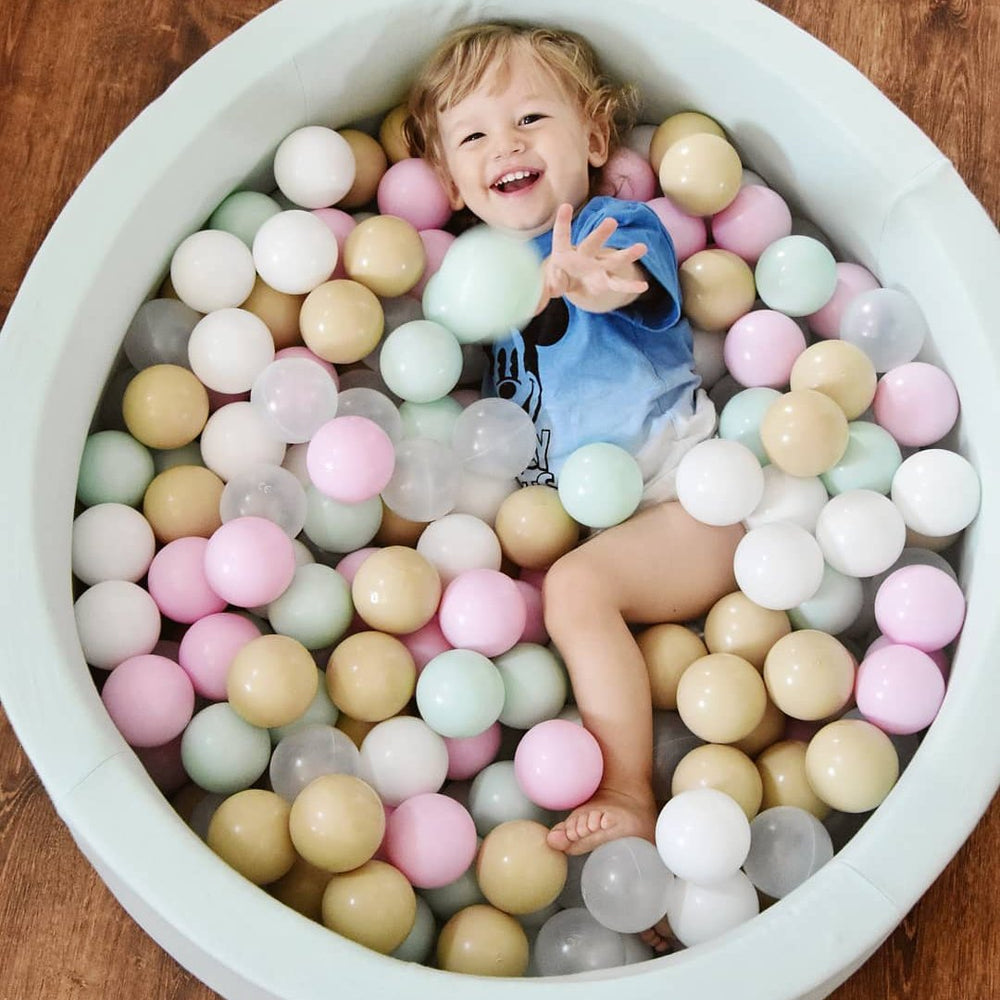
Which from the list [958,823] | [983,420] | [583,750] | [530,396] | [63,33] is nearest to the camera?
[958,823]

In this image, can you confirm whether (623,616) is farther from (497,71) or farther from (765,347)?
(497,71)

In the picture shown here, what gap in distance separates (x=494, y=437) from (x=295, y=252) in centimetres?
28

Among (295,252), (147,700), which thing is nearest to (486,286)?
(295,252)

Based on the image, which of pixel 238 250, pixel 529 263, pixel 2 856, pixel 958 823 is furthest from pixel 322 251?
pixel 958 823

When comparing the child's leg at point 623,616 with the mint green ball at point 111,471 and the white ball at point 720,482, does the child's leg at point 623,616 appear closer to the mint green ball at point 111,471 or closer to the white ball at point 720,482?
the white ball at point 720,482

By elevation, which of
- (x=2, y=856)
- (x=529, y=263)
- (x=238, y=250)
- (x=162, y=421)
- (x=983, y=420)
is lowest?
(x=2, y=856)

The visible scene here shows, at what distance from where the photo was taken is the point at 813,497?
1.31 metres

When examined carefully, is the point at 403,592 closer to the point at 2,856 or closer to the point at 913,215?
the point at 2,856

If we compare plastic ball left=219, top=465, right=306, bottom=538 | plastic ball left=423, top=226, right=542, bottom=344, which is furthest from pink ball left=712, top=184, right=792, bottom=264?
plastic ball left=219, top=465, right=306, bottom=538

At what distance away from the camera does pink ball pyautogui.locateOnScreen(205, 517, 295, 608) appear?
4.00 ft

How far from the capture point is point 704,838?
3.66 ft

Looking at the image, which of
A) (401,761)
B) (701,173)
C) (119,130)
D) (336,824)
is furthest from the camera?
(119,130)

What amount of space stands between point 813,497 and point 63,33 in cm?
111

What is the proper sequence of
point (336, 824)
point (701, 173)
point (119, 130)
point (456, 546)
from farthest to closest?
point (119, 130), point (701, 173), point (456, 546), point (336, 824)
